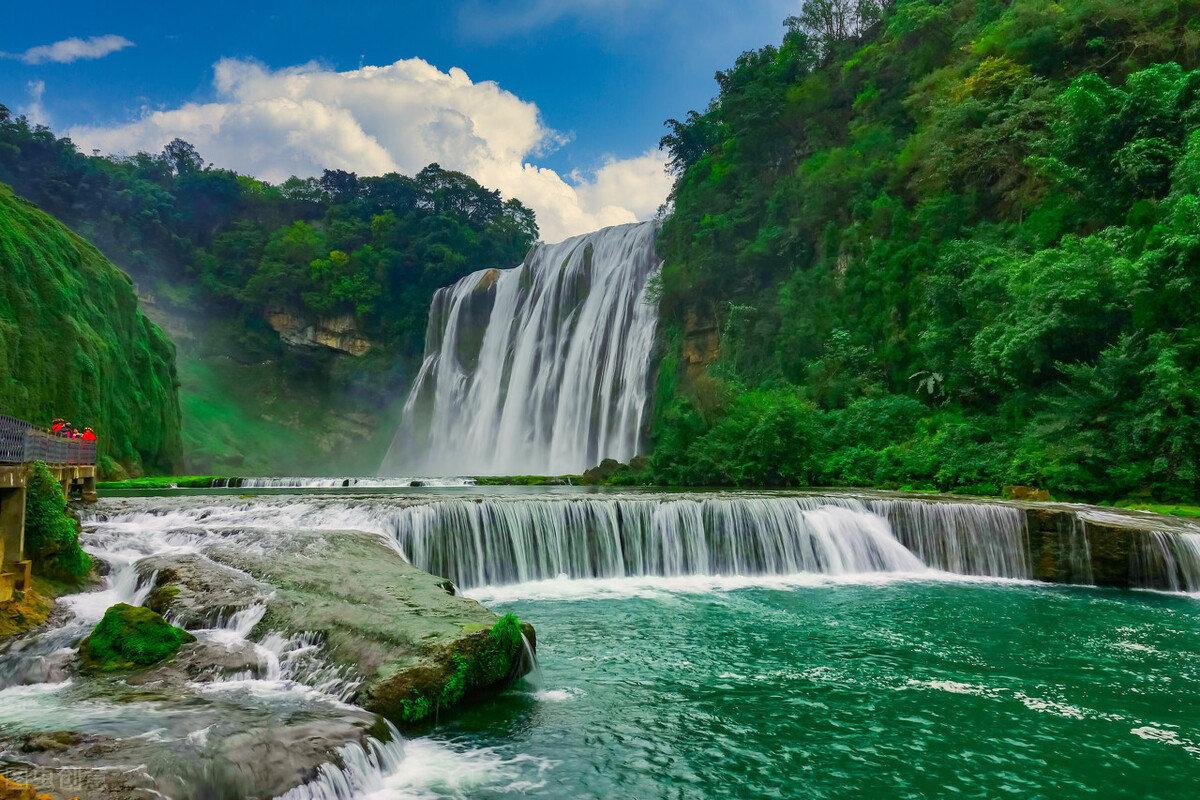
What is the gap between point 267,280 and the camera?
5338 cm

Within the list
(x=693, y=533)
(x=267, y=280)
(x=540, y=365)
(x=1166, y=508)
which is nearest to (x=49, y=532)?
(x=693, y=533)

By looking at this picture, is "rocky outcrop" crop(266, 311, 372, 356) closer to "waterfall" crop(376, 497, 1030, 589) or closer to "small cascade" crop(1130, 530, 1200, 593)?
"waterfall" crop(376, 497, 1030, 589)

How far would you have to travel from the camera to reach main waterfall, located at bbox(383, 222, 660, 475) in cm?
3612

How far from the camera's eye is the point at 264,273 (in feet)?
176

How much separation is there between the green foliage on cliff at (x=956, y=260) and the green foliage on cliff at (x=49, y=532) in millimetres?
18053

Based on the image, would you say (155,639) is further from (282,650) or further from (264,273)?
(264,273)

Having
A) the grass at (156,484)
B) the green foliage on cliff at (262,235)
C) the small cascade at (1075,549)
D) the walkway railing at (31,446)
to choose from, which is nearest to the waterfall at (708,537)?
the small cascade at (1075,549)

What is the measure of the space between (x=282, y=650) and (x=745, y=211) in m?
31.1

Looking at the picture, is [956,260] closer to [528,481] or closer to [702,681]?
[528,481]

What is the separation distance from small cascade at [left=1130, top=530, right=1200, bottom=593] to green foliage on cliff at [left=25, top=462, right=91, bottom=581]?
16100 mm

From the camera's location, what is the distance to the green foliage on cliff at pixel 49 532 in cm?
891

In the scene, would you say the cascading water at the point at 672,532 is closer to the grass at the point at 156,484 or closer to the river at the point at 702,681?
the river at the point at 702,681

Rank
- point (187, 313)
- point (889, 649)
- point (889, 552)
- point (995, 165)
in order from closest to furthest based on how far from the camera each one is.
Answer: point (889, 649) → point (889, 552) → point (995, 165) → point (187, 313)

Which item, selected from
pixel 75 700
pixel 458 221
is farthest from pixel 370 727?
pixel 458 221
